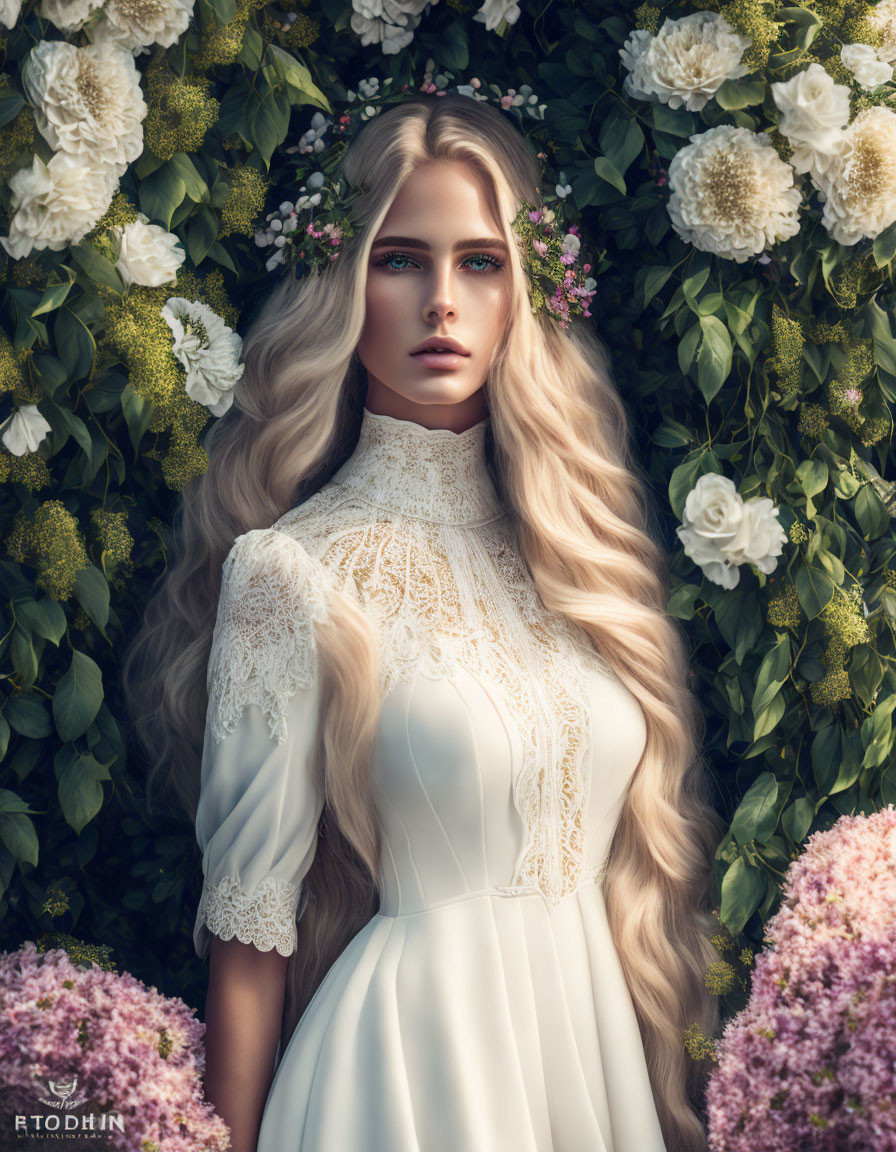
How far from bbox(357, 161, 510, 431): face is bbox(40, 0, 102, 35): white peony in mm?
677

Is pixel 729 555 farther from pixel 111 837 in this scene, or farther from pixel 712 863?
pixel 111 837

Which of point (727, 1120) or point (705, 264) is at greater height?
point (705, 264)

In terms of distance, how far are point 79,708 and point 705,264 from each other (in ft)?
5.22

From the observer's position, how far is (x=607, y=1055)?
2.42 metres

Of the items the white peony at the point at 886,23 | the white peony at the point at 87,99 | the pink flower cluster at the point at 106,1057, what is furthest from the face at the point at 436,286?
the pink flower cluster at the point at 106,1057

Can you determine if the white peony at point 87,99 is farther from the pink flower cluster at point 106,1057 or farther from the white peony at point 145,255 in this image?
the pink flower cluster at point 106,1057

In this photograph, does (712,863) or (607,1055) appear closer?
(607,1055)

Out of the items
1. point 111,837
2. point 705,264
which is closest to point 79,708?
point 111,837

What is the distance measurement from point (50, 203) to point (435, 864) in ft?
4.62

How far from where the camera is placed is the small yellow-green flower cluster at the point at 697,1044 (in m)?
2.56

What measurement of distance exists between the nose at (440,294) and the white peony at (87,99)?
24.5 inches

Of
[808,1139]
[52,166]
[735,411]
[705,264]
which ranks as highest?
[52,166]

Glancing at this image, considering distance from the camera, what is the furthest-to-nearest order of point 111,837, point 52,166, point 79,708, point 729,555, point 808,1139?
point 111,837, point 729,555, point 79,708, point 52,166, point 808,1139

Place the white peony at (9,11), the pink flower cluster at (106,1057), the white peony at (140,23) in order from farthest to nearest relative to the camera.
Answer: the white peony at (140,23) < the white peony at (9,11) < the pink flower cluster at (106,1057)
